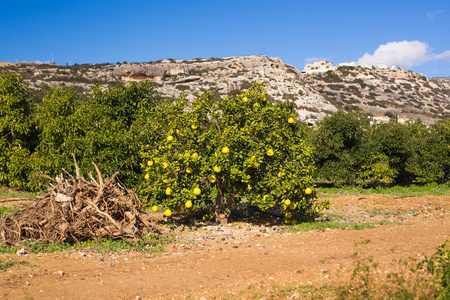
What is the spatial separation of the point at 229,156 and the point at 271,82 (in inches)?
2310

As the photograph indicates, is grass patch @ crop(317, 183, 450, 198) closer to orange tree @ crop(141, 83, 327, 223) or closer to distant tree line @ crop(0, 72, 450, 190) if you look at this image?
distant tree line @ crop(0, 72, 450, 190)

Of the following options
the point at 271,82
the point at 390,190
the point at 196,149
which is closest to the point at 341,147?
the point at 390,190

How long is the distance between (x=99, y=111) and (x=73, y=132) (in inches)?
A: 39.4

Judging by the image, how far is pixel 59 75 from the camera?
61125 mm

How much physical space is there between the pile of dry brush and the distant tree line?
1647 millimetres

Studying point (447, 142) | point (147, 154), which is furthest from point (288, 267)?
point (447, 142)

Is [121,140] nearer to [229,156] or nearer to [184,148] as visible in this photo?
[184,148]

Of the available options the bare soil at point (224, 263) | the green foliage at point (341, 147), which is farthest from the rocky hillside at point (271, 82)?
the bare soil at point (224, 263)

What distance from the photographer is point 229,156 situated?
8398 mm

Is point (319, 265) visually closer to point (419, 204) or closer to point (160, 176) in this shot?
point (160, 176)

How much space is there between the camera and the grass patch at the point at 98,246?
734cm

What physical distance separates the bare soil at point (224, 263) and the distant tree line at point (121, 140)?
9.55 ft

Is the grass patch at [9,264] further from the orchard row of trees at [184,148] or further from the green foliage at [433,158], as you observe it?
the green foliage at [433,158]

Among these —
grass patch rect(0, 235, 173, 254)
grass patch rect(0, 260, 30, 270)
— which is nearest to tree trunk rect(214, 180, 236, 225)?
grass patch rect(0, 235, 173, 254)
